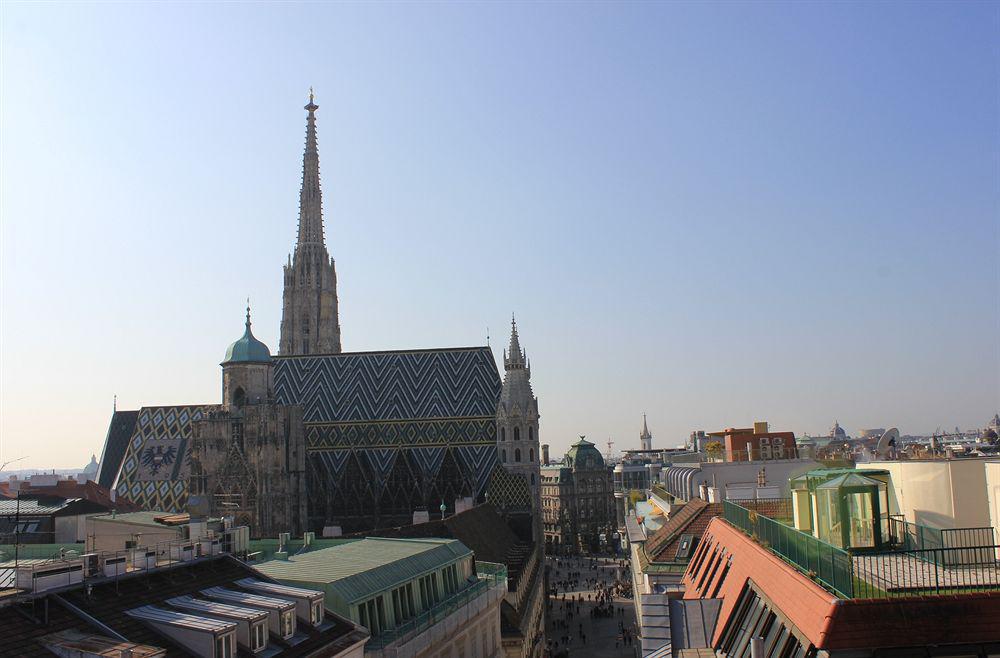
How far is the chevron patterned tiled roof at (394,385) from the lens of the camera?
8531 centimetres

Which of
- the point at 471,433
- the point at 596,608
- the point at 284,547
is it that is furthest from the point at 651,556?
the point at 471,433

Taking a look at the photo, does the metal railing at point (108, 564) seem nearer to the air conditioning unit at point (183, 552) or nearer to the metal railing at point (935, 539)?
the air conditioning unit at point (183, 552)

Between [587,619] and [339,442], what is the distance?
29619mm

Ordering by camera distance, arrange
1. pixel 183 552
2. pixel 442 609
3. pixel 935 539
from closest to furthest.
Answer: pixel 935 539, pixel 183 552, pixel 442 609

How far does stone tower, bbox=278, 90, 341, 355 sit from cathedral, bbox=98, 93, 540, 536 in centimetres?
568

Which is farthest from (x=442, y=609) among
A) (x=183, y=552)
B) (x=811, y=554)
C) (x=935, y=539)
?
(x=935, y=539)

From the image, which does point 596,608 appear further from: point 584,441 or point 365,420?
point 584,441

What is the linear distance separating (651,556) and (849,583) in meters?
22.8

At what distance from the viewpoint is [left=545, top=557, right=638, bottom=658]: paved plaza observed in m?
56.8

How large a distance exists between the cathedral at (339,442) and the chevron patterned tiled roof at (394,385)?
4.2 inches

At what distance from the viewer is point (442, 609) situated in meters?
27.2

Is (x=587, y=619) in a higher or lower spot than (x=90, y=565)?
lower

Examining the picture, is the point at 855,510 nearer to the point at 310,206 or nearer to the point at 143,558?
the point at 143,558

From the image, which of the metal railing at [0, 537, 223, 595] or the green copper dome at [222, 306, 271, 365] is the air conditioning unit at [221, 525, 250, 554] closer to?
the metal railing at [0, 537, 223, 595]
